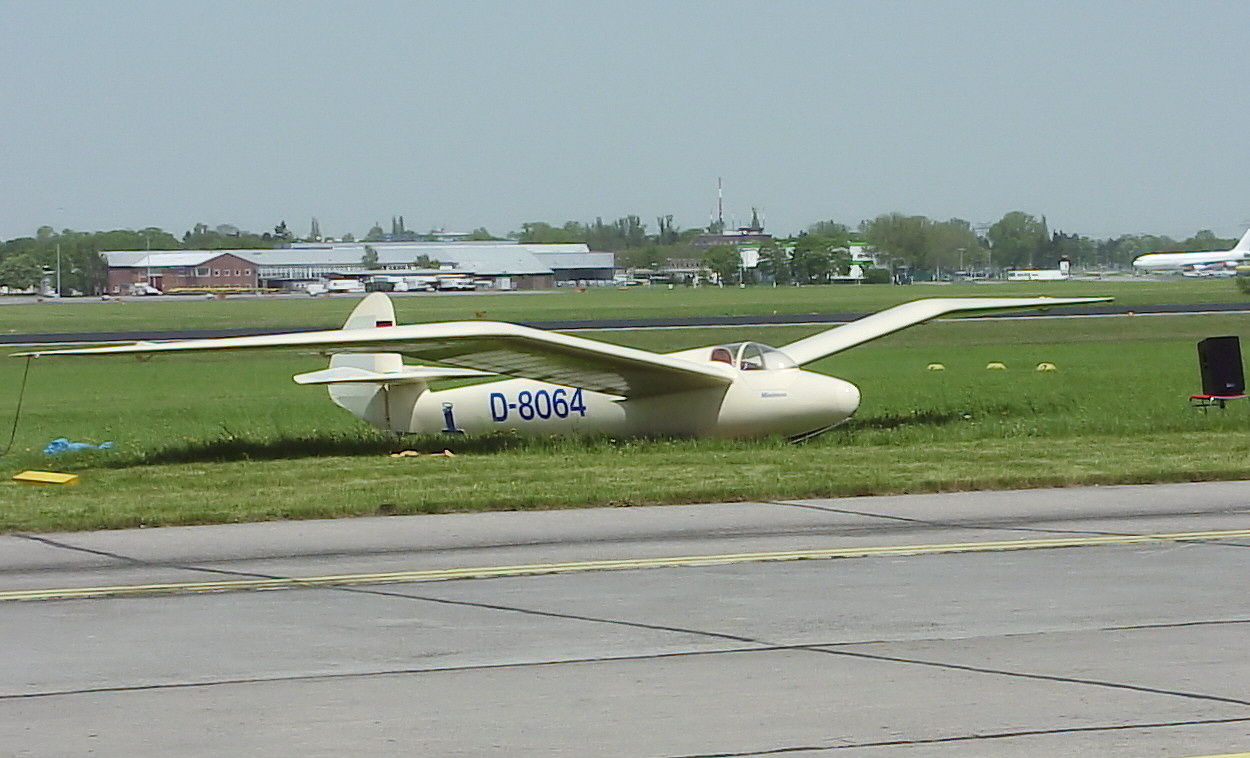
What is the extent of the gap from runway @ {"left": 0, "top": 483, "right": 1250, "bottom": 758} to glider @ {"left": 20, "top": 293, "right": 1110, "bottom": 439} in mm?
4900

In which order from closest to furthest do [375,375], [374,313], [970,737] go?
1. [970,737]
2. [375,375]
3. [374,313]

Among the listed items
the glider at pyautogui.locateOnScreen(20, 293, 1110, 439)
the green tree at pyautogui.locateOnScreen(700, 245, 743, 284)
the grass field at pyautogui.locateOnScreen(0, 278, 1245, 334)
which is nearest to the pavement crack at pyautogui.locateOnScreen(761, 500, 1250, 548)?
the glider at pyautogui.locateOnScreen(20, 293, 1110, 439)

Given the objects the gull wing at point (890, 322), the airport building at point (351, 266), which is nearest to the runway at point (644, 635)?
the gull wing at point (890, 322)

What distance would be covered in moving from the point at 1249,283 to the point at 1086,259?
73.9 meters

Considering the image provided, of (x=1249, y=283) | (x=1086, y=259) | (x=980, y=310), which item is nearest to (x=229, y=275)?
(x=1086, y=259)

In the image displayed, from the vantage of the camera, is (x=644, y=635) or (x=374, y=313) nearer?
(x=644, y=635)

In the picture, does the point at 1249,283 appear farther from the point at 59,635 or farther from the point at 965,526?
the point at 59,635

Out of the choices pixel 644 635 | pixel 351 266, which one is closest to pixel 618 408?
pixel 644 635

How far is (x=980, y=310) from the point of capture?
80.1ft

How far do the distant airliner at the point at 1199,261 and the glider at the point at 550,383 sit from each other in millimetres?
109063

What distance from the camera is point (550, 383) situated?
66.1ft

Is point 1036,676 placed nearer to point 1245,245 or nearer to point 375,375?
point 375,375

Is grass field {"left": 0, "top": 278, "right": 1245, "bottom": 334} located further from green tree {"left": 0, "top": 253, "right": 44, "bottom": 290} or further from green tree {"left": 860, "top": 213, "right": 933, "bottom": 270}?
green tree {"left": 0, "top": 253, "right": 44, "bottom": 290}

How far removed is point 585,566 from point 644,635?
2363 mm
